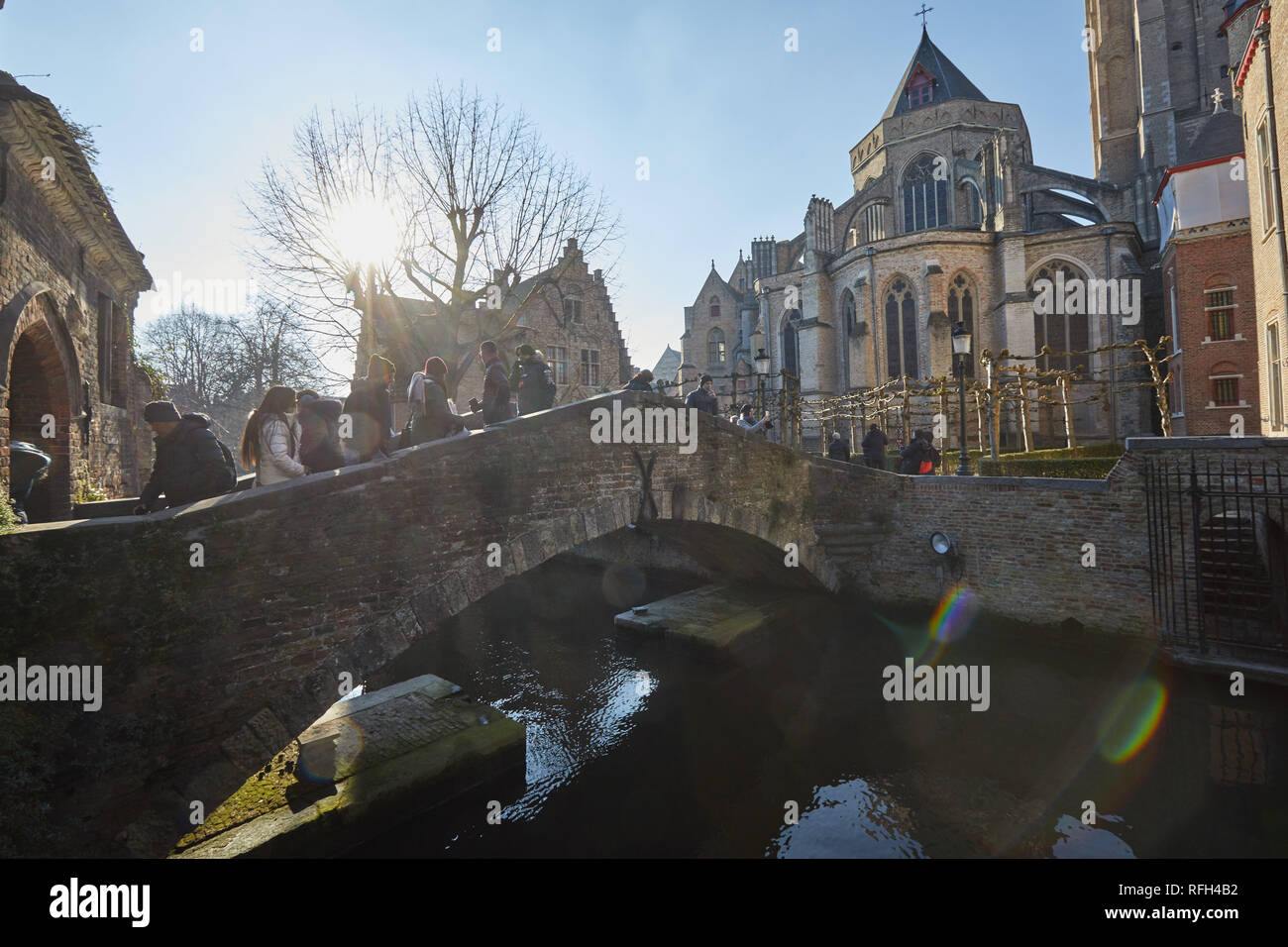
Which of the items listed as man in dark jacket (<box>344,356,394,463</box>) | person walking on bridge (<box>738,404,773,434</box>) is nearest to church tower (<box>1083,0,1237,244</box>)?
person walking on bridge (<box>738,404,773,434</box>)

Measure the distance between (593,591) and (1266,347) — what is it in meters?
16.6

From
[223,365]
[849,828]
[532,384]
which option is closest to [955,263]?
[532,384]

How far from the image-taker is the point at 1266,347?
13648 millimetres

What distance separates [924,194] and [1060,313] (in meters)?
10.5

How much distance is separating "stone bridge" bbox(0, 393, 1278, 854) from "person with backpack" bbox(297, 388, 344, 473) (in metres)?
1.00

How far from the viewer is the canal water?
19.5 feet

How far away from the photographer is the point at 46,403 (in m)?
9.29

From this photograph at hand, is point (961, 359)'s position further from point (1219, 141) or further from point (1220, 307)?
point (1219, 141)

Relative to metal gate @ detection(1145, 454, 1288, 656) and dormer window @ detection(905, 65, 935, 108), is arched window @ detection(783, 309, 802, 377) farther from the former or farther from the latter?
metal gate @ detection(1145, 454, 1288, 656)

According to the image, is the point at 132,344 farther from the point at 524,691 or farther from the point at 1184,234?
the point at 1184,234

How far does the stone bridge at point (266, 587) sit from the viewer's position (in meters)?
4.04

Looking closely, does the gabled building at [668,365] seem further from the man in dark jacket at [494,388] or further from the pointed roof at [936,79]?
the man in dark jacket at [494,388]
